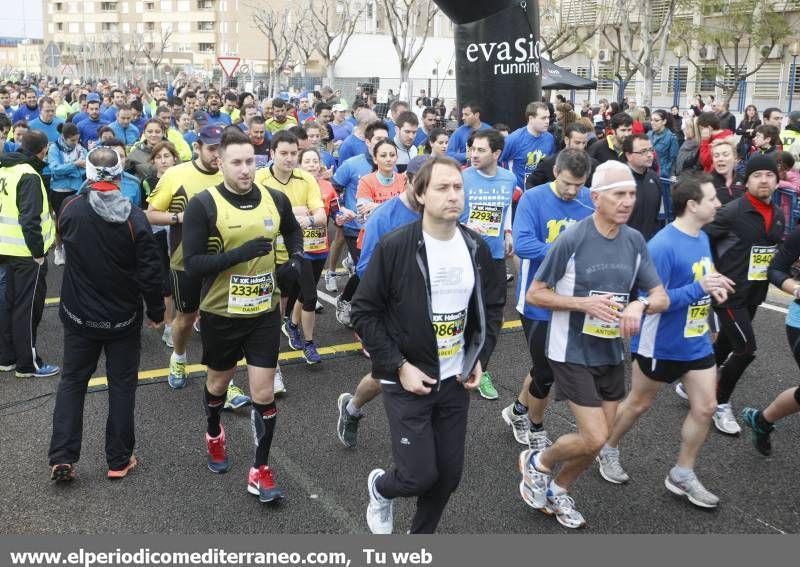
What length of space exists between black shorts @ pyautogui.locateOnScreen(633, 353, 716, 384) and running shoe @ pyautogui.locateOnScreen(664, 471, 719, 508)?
0.57 meters

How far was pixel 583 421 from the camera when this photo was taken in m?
4.08

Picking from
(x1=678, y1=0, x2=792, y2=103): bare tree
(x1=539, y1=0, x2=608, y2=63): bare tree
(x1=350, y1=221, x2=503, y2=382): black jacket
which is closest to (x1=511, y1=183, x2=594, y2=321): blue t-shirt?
(x1=350, y1=221, x2=503, y2=382): black jacket

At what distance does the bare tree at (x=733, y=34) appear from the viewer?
29.0m

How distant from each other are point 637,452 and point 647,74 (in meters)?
21.0

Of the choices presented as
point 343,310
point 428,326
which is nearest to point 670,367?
point 428,326

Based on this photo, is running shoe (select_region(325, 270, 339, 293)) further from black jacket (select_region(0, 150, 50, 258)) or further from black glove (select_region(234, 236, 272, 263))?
black glove (select_region(234, 236, 272, 263))

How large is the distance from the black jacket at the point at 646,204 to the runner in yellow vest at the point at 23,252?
15.5 ft

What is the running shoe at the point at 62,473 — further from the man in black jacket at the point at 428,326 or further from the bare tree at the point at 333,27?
the bare tree at the point at 333,27

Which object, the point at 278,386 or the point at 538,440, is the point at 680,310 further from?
the point at 278,386

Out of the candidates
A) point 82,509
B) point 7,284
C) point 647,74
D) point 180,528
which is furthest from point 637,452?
point 647,74

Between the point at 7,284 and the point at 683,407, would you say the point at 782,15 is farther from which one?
the point at 7,284

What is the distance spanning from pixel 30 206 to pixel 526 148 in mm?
5569

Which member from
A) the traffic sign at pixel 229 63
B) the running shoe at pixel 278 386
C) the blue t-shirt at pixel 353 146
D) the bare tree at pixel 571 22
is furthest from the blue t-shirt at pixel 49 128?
the bare tree at pixel 571 22

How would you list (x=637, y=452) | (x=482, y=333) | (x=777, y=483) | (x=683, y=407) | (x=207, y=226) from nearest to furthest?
(x=482, y=333) < (x=207, y=226) < (x=777, y=483) < (x=637, y=452) < (x=683, y=407)
